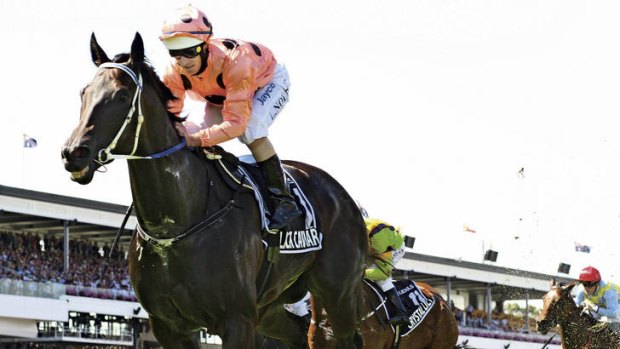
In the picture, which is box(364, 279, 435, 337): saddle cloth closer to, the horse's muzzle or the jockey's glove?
the jockey's glove

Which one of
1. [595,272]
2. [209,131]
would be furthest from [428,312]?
[209,131]

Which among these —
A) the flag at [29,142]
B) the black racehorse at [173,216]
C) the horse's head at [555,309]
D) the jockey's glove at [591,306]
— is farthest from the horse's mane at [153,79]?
the flag at [29,142]

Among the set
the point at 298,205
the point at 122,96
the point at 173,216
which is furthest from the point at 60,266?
the point at 122,96

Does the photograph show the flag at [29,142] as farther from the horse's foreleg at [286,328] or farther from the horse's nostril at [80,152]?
the horse's nostril at [80,152]

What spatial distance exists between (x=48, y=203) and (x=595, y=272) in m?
29.2

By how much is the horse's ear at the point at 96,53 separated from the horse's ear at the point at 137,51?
0.23 m

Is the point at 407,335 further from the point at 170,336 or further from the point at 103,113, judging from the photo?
the point at 103,113

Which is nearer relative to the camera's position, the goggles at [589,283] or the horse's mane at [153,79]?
the horse's mane at [153,79]

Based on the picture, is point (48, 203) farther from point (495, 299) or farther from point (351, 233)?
point (495, 299)

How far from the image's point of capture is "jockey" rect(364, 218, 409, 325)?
13.6m

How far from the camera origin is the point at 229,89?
332 inches

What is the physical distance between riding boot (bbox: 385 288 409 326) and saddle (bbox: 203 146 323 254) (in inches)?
178

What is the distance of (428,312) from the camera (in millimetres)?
15172

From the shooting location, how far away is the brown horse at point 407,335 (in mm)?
13469
